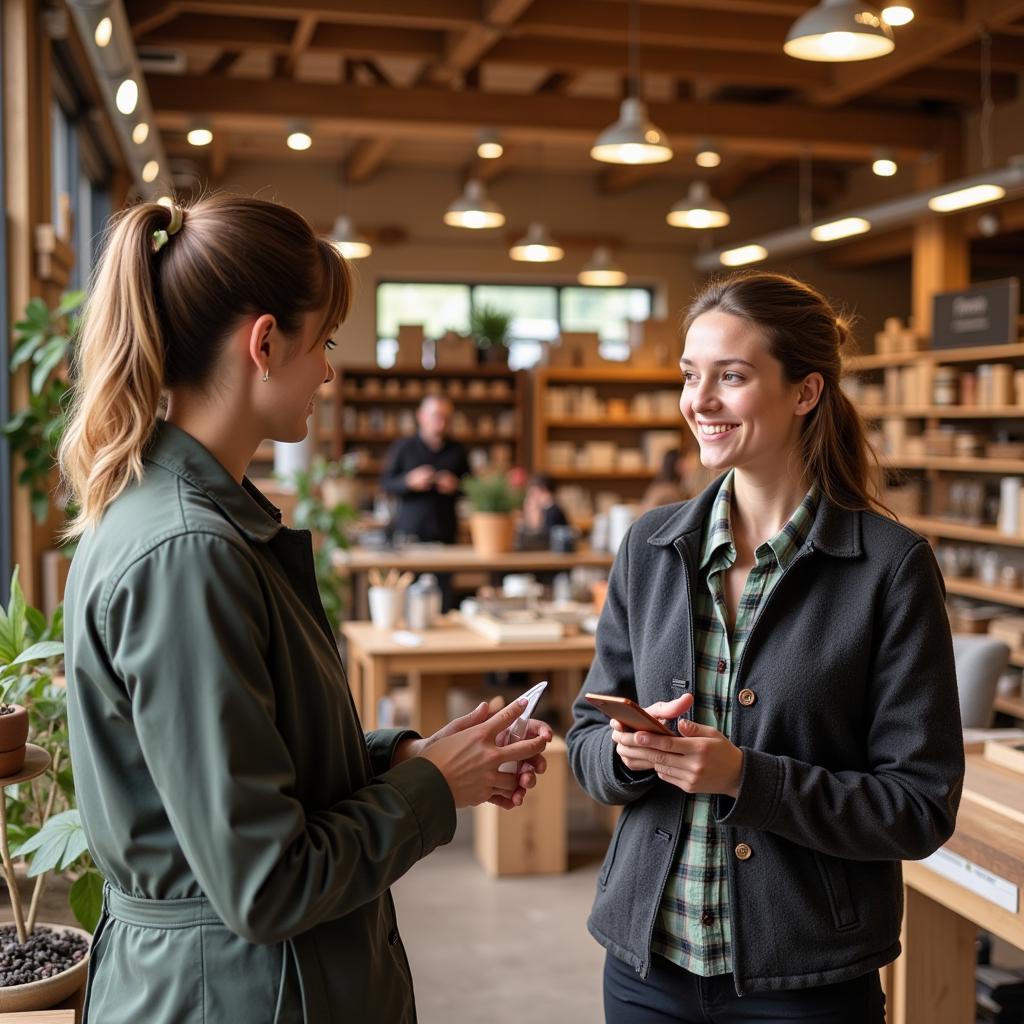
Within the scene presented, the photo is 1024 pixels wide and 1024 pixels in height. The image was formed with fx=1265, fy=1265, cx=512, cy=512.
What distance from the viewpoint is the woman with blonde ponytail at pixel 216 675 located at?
120cm

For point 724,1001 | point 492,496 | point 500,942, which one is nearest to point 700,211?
point 492,496

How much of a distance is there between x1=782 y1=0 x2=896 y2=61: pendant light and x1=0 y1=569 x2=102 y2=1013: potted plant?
12.3 feet

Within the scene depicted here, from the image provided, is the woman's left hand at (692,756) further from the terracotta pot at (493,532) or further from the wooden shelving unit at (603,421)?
the wooden shelving unit at (603,421)

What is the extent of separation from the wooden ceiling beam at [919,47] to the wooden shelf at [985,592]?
3311 mm

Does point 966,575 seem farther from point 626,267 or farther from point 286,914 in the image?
point 286,914

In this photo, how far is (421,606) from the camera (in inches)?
219

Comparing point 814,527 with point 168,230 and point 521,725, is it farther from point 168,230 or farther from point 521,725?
point 168,230

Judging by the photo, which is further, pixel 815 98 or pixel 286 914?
pixel 815 98

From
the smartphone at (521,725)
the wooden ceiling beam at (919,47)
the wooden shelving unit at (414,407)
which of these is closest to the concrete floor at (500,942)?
the smartphone at (521,725)

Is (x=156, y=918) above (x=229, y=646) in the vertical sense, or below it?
below

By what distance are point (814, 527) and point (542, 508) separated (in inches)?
252

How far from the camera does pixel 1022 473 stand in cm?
806

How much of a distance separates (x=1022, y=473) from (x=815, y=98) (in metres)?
3.20

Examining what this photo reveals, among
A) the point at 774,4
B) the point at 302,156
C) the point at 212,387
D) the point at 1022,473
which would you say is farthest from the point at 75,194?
the point at 212,387
